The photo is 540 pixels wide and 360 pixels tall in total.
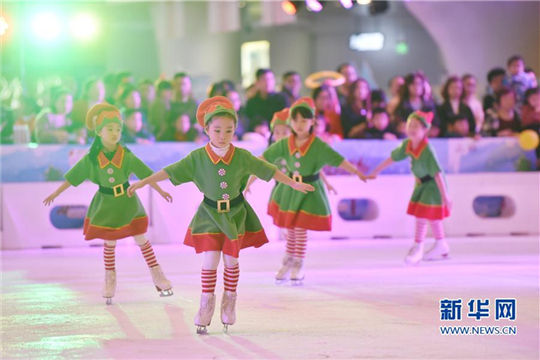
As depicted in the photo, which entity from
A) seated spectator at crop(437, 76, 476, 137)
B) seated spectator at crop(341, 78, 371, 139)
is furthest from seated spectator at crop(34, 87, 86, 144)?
seated spectator at crop(437, 76, 476, 137)

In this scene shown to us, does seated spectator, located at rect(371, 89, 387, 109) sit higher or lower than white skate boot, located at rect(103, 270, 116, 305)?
higher

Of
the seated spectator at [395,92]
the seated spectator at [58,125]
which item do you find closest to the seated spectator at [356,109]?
the seated spectator at [395,92]

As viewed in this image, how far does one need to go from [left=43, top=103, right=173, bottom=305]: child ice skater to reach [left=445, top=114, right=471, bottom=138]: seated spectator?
15.5ft

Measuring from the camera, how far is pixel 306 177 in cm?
605

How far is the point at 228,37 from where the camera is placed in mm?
16297

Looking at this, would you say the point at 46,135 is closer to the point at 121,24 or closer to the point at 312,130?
the point at 312,130

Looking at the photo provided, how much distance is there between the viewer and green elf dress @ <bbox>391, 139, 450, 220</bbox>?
23.1 ft

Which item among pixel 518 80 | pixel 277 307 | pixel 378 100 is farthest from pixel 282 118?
pixel 518 80

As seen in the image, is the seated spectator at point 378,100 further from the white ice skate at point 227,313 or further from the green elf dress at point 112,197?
the white ice skate at point 227,313

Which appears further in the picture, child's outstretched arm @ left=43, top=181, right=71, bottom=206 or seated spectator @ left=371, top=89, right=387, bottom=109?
seated spectator @ left=371, top=89, right=387, bottom=109

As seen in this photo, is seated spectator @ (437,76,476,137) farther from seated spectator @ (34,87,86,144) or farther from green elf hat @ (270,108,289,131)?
seated spectator @ (34,87,86,144)

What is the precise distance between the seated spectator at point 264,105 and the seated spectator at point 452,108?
71.2 inches

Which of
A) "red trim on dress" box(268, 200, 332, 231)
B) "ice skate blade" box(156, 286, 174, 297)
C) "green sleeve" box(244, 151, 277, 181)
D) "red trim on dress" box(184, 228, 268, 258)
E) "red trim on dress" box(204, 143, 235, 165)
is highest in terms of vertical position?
"red trim on dress" box(204, 143, 235, 165)

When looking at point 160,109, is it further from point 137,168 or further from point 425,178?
point 137,168
